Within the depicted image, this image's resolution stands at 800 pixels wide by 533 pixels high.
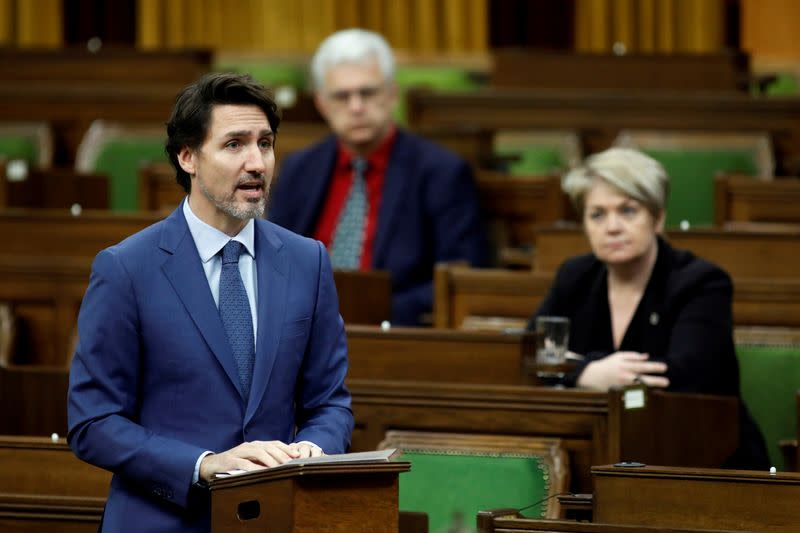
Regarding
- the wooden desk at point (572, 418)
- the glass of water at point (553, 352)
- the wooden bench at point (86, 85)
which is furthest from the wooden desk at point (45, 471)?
the wooden bench at point (86, 85)

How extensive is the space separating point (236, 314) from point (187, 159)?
8.3 inches

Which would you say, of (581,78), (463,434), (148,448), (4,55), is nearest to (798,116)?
(581,78)

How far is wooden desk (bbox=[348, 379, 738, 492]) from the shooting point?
256 cm

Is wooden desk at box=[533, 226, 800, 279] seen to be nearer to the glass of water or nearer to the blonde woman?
the blonde woman

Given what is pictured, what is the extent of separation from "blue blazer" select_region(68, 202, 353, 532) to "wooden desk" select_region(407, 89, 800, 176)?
9.49 ft

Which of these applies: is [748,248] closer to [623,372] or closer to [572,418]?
[623,372]

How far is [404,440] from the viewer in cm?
262

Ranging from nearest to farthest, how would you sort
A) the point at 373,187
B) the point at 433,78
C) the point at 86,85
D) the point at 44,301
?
the point at 44,301, the point at 373,187, the point at 86,85, the point at 433,78

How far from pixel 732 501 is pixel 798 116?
282 cm

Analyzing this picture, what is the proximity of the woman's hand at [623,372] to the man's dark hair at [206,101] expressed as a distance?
1.08 m

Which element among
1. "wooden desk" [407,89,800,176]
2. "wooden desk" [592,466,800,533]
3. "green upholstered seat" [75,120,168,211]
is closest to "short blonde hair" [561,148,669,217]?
"wooden desk" [592,466,800,533]

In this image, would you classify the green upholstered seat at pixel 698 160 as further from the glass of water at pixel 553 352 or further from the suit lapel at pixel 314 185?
the glass of water at pixel 553 352

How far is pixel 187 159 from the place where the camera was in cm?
192

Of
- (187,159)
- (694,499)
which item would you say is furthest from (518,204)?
(187,159)
